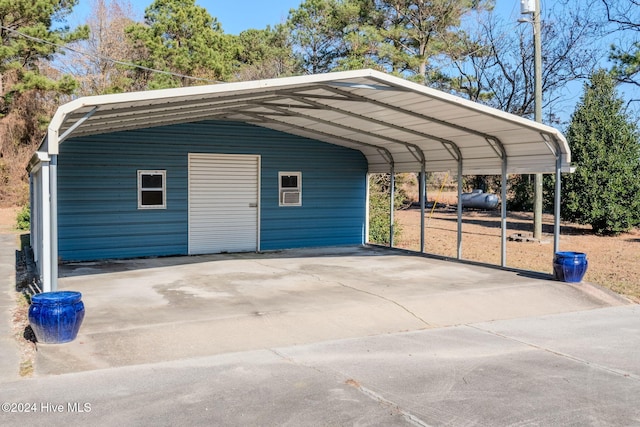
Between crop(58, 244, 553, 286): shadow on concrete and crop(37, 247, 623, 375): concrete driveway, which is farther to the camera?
crop(58, 244, 553, 286): shadow on concrete

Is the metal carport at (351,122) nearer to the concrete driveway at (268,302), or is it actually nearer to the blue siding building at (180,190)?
the blue siding building at (180,190)

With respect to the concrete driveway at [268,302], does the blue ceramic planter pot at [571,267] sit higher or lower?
higher

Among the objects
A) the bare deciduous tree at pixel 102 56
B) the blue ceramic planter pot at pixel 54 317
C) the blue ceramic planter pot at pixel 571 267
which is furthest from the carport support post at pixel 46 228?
the bare deciduous tree at pixel 102 56

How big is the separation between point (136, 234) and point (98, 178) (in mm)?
1266

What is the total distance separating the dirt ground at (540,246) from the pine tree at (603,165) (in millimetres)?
683

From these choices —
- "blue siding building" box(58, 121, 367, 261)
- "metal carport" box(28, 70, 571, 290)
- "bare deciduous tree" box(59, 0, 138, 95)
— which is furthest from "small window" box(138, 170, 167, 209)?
"bare deciduous tree" box(59, 0, 138, 95)

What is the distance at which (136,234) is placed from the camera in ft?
35.2

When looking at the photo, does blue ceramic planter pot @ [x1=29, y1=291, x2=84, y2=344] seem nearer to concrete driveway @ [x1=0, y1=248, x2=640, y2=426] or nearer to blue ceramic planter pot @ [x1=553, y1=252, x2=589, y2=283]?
concrete driveway @ [x1=0, y1=248, x2=640, y2=426]

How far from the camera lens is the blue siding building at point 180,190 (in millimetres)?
10117

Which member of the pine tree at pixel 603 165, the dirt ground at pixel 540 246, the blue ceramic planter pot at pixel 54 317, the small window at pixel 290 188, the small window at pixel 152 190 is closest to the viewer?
the blue ceramic planter pot at pixel 54 317

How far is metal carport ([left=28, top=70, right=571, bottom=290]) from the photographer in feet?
18.9

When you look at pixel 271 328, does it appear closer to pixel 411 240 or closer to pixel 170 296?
pixel 170 296

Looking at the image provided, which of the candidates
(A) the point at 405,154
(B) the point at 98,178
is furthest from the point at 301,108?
(B) the point at 98,178

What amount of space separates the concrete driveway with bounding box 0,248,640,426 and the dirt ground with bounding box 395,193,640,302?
5.99ft
